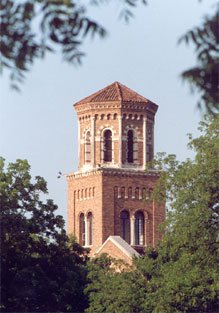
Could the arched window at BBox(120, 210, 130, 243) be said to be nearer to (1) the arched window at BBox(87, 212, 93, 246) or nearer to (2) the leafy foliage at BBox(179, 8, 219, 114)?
(1) the arched window at BBox(87, 212, 93, 246)

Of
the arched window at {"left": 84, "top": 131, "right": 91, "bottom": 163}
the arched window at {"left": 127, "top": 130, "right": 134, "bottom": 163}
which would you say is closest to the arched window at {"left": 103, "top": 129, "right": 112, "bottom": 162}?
the arched window at {"left": 84, "top": 131, "right": 91, "bottom": 163}

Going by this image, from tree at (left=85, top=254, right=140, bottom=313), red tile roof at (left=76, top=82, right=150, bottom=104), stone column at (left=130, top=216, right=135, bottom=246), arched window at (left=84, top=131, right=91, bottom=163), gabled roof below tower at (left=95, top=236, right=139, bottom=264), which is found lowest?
tree at (left=85, top=254, right=140, bottom=313)

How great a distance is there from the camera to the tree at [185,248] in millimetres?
37656

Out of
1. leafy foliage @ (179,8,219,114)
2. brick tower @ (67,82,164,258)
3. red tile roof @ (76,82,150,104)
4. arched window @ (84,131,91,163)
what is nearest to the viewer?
leafy foliage @ (179,8,219,114)

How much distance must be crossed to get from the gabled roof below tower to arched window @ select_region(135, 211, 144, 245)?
3447 mm

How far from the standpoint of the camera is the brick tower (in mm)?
68812

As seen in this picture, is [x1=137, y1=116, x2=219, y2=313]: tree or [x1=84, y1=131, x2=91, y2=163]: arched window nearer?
[x1=137, y1=116, x2=219, y2=313]: tree

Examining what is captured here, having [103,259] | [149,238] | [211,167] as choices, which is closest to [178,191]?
[211,167]

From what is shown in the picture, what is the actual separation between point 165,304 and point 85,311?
355cm

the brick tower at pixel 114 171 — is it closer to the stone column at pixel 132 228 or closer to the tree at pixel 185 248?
the stone column at pixel 132 228

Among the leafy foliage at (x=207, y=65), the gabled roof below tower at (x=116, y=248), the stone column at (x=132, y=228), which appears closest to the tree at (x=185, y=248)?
the gabled roof below tower at (x=116, y=248)

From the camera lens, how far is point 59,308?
39.2m

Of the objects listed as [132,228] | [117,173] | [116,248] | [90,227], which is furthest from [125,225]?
[116,248]

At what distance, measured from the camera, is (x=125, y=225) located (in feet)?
226
